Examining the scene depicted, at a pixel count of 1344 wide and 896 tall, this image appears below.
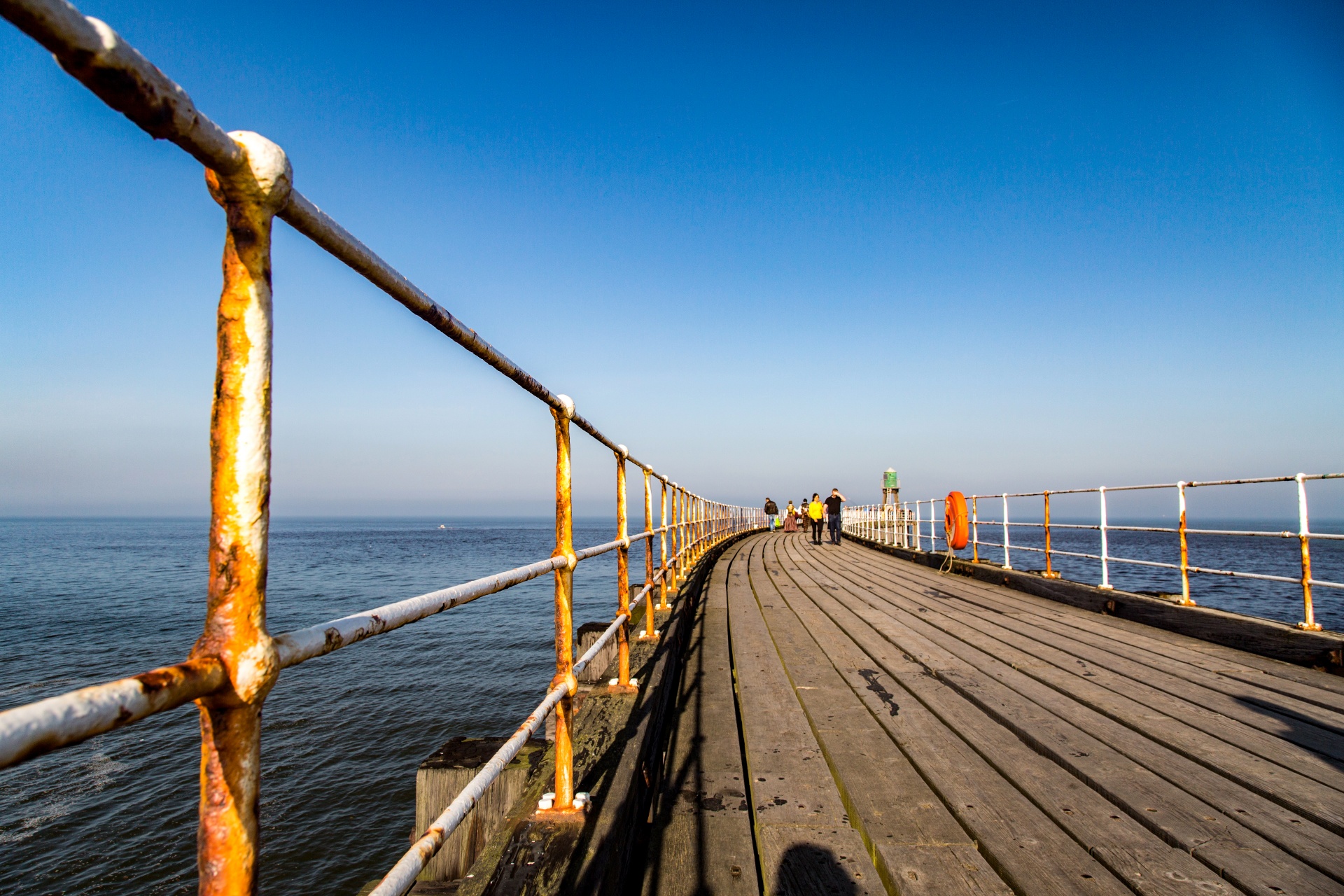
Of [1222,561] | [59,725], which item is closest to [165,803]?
[59,725]

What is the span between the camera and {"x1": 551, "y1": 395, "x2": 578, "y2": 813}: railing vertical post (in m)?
1.80

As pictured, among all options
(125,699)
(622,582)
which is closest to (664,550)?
(622,582)

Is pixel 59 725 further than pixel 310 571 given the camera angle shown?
No

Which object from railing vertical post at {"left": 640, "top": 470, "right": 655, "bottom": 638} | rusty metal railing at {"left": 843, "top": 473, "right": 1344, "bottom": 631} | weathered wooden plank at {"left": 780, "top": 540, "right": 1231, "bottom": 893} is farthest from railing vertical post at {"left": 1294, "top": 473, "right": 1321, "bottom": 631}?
railing vertical post at {"left": 640, "top": 470, "right": 655, "bottom": 638}

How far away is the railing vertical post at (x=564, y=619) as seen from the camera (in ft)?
5.90

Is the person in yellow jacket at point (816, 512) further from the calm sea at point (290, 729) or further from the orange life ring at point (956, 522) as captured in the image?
the orange life ring at point (956, 522)

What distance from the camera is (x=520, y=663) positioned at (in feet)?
34.6

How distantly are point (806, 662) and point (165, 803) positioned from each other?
6.04 m

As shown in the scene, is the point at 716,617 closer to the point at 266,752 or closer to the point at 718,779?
the point at 718,779

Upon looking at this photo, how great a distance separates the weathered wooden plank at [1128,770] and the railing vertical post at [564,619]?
176cm

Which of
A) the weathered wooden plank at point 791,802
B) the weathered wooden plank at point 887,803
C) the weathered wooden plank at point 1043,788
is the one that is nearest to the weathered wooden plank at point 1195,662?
the weathered wooden plank at point 1043,788

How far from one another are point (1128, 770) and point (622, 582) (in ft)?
6.78

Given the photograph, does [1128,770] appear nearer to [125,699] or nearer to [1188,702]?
[1188,702]

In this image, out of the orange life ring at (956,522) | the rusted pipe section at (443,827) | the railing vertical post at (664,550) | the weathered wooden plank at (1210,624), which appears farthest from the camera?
the orange life ring at (956,522)
